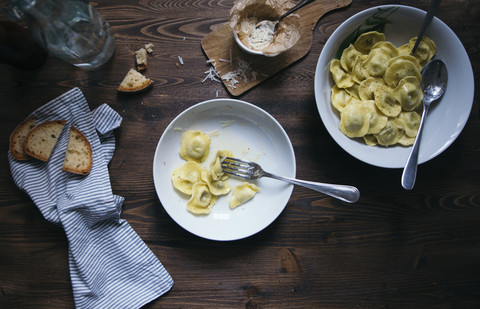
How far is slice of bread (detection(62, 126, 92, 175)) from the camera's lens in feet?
6.20

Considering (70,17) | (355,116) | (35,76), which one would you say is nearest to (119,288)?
(35,76)

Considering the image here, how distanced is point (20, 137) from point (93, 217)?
0.68 m

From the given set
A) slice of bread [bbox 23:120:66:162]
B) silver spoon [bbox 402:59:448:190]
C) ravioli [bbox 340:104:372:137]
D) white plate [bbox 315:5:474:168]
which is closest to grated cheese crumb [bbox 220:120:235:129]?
white plate [bbox 315:5:474:168]

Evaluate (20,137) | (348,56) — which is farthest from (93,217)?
(348,56)

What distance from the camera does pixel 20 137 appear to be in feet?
6.33

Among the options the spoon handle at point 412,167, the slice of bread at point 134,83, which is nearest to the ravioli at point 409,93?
the spoon handle at point 412,167

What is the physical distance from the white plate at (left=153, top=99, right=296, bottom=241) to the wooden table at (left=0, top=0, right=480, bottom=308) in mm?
117

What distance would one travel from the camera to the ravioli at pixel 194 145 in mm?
1924

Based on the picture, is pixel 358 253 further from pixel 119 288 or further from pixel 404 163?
pixel 119 288

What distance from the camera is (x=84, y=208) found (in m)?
1.89

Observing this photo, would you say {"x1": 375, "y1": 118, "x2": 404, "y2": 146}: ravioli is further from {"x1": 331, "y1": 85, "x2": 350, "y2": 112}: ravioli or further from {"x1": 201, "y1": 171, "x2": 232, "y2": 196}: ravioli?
{"x1": 201, "y1": 171, "x2": 232, "y2": 196}: ravioli

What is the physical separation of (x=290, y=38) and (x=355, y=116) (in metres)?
0.62

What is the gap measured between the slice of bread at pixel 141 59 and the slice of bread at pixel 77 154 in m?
0.56

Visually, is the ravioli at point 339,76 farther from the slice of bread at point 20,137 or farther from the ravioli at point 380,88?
the slice of bread at point 20,137
